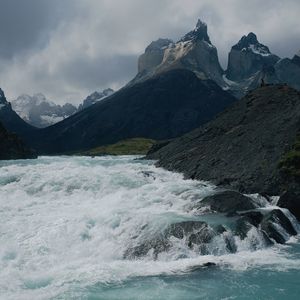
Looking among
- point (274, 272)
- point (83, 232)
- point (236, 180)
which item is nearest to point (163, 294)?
point (274, 272)

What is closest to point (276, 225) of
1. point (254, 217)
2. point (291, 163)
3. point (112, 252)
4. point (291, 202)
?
point (254, 217)

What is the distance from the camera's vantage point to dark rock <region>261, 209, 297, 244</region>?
40062mm

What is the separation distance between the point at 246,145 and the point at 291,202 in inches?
748

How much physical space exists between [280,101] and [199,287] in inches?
2124

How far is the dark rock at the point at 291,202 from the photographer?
46812 mm

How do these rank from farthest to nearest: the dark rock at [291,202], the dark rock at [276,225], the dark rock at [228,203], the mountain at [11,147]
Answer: the mountain at [11,147]
the dark rock at [291,202]
the dark rock at [228,203]
the dark rock at [276,225]

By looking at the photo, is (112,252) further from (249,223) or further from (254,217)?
(254,217)

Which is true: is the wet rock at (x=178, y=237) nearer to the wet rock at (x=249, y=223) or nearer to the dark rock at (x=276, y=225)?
the wet rock at (x=249, y=223)

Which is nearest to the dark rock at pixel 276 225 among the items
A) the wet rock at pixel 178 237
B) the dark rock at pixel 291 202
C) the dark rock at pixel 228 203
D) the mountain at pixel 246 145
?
the dark rock at pixel 228 203

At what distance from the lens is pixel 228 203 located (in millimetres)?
44875

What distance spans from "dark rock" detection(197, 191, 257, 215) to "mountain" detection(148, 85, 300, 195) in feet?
24.5

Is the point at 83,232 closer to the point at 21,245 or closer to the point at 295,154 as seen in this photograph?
the point at 21,245

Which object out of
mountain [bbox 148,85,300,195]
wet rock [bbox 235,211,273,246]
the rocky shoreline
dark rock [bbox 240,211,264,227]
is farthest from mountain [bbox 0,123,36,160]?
wet rock [bbox 235,211,273,246]

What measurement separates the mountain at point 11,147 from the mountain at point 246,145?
7130 centimetres
